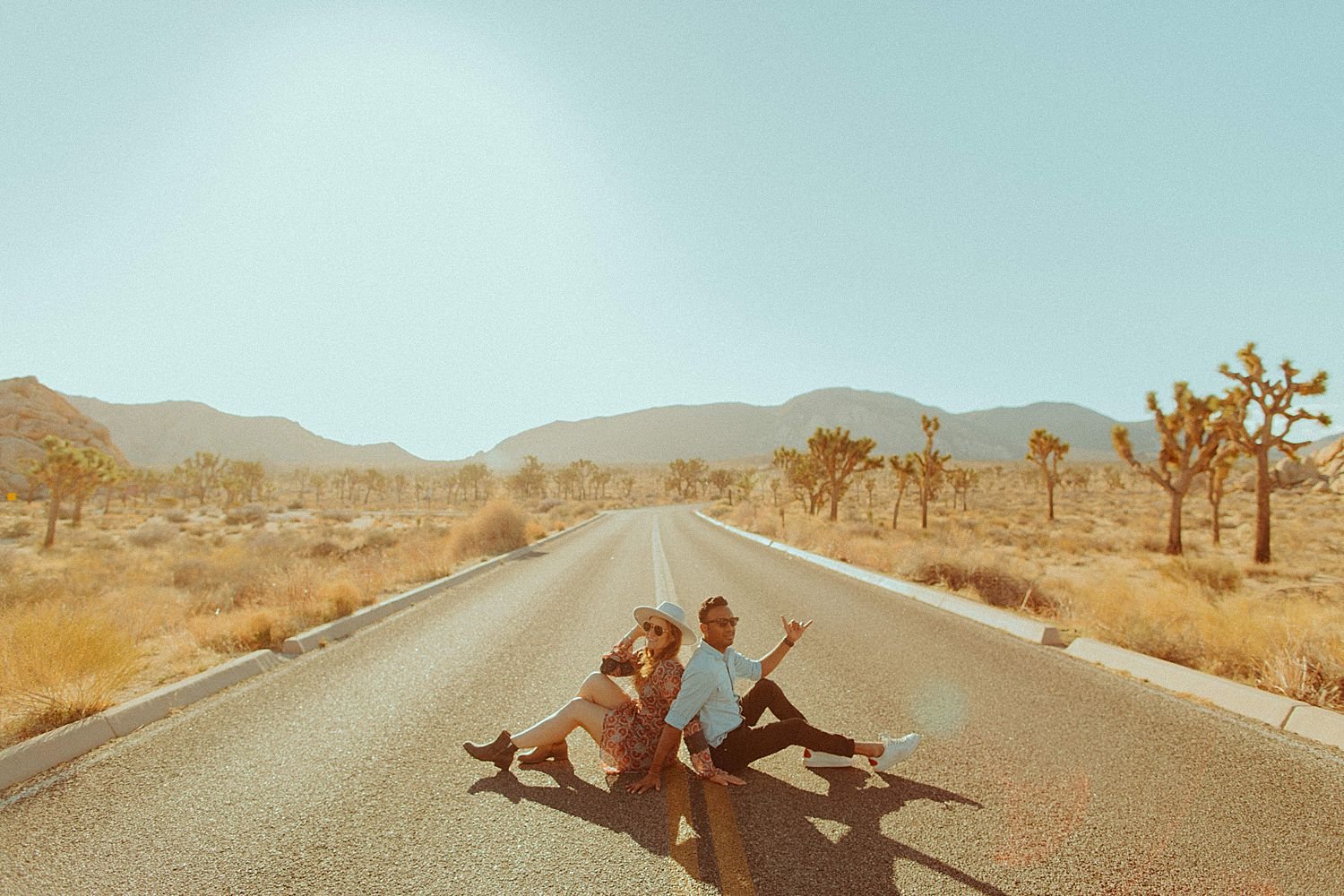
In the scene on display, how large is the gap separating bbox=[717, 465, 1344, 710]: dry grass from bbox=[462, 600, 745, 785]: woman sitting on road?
5946 mm

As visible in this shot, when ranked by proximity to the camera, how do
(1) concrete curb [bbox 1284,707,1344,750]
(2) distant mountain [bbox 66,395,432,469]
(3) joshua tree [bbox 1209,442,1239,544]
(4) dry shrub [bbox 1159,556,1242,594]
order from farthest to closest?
(2) distant mountain [bbox 66,395,432,469] < (3) joshua tree [bbox 1209,442,1239,544] < (4) dry shrub [bbox 1159,556,1242,594] < (1) concrete curb [bbox 1284,707,1344,750]

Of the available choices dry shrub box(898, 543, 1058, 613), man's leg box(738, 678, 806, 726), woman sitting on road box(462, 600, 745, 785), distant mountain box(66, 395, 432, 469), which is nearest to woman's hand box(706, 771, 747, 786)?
woman sitting on road box(462, 600, 745, 785)

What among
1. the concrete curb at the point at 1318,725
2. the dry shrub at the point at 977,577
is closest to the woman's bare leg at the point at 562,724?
the concrete curb at the point at 1318,725

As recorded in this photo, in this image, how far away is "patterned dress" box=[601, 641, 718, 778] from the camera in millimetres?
4320

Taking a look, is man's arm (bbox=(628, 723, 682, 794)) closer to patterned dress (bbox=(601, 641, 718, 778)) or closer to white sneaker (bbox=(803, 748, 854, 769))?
patterned dress (bbox=(601, 641, 718, 778))

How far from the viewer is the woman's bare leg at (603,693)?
178 inches

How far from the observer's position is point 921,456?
42594mm

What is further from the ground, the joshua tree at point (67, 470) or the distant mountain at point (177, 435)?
the distant mountain at point (177, 435)

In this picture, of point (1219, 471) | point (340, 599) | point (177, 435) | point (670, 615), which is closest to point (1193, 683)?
point (670, 615)

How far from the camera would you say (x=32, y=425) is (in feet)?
299

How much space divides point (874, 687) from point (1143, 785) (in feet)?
7.95

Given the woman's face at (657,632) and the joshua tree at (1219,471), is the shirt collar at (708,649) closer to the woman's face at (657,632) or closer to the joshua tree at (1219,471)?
the woman's face at (657,632)

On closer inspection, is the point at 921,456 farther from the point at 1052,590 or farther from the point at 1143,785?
the point at 1143,785

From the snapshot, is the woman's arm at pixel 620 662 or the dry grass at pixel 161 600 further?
the dry grass at pixel 161 600
